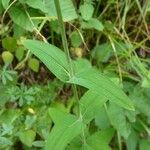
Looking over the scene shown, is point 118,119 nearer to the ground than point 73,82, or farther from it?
nearer to the ground

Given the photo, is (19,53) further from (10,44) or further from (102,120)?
(102,120)

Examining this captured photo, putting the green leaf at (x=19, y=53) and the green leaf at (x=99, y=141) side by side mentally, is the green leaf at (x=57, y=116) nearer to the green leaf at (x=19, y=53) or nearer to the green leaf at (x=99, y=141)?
the green leaf at (x=99, y=141)

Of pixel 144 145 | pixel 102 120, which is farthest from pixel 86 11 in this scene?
pixel 144 145

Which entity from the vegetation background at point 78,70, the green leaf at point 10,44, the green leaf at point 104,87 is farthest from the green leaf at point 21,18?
the green leaf at point 104,87

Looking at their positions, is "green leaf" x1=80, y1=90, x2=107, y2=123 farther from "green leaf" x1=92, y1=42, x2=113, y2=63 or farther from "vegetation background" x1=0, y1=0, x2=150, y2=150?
"green leaf" x1=92, y1=42, x2=113, y2=63

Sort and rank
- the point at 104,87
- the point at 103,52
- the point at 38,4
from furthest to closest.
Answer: the point at 103,52, the point at 38,4, the point at 104,87

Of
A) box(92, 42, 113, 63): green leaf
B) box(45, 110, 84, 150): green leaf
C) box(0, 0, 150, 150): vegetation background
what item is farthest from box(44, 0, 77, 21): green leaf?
box(45, 110, 84, 150): green leaf
